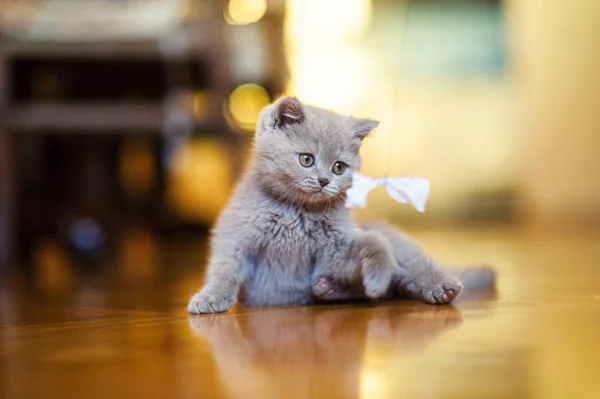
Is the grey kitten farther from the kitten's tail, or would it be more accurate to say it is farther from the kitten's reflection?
the kitten's tail

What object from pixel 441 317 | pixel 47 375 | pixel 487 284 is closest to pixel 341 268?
pixel 441 317

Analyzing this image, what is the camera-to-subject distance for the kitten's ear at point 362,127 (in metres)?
1.31

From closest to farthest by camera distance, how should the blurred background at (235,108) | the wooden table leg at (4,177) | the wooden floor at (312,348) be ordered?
the wooden floor at (312,348), the wooden table leg at (4,177), the blurred background at (235,108)

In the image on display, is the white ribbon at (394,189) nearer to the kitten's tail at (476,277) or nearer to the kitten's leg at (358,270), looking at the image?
the kitten's leg at (358,270)

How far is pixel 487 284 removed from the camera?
161 cm

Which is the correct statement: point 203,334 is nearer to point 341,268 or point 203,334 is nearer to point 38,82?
point 341,268

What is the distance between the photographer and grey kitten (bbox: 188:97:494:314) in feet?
4.12

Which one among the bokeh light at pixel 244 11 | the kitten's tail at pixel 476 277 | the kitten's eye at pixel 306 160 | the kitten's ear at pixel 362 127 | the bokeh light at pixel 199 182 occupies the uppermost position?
the bokeh light at pixel 244 11

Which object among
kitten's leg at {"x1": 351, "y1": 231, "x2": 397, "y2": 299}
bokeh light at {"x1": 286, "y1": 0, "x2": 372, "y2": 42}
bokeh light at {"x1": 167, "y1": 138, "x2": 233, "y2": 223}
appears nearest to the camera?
kitten's leg at {"x1": 351, "y1": 231, "x2": 397, "y2": 299}

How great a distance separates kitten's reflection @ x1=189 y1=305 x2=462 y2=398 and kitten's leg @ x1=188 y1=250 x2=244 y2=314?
0.08 ft

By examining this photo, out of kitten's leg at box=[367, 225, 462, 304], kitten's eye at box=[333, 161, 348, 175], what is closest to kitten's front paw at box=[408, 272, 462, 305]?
kitten's leg at box=[367, 225, 462, 304]

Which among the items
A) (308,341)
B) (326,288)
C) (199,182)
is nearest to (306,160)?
(326,288)

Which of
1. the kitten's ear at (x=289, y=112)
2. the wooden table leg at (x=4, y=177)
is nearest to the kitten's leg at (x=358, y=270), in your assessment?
the kitten's ear at (x=289, y=112)

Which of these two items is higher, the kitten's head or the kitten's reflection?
the kitten's head
